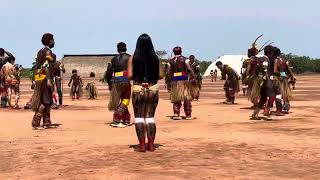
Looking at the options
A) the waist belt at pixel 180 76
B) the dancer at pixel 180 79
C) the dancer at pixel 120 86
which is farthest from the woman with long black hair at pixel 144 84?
the waist belt at pixel 180 76

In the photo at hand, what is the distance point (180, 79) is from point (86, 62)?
5367 centimetres

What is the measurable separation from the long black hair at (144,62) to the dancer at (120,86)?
3.48 metres

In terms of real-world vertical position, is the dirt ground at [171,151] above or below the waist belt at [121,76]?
below

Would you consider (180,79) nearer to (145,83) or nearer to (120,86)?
(120,86)

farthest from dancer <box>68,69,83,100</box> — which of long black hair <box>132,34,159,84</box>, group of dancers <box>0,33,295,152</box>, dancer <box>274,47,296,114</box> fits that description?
long black hair <box>132,34,159,84</box>

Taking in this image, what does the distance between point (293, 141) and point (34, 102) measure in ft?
18.1

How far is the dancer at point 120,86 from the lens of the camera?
38.4 feet

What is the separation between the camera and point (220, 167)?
22.2 feet

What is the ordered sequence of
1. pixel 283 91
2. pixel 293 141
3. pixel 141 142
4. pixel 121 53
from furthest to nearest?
1. pixel 283 91
2. pixel 121 53
3. pixel 293 141
4. pixel 141 142

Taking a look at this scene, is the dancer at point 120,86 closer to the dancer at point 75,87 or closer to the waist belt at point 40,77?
the waist belt at point 40,77

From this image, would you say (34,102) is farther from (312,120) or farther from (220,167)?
(312,120)

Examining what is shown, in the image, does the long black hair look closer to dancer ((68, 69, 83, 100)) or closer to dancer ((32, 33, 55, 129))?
dancer ((32, 33, 55, 129))

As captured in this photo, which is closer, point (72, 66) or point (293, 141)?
point (293, 141)

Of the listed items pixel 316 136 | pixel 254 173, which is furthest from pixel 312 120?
pixel 254 173
